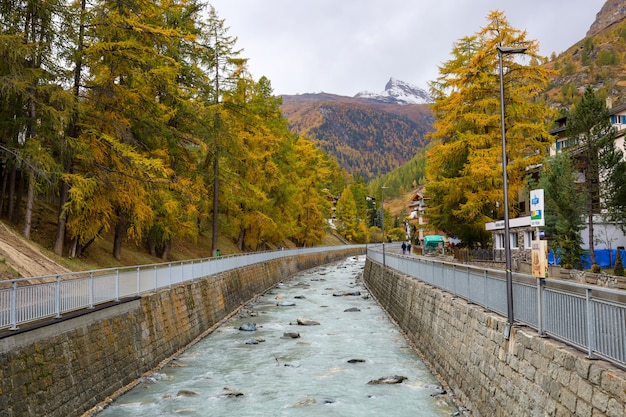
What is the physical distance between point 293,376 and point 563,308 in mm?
8893

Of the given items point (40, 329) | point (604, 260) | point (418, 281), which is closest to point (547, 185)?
point (604, 260)

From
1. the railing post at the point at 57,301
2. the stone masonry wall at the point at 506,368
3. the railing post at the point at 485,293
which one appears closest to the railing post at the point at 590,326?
the stone masonry wall at the point at 506,368

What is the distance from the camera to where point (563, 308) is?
8.05 metres

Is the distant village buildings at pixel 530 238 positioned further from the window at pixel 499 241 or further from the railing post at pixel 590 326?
the railing post at pixel 590 326

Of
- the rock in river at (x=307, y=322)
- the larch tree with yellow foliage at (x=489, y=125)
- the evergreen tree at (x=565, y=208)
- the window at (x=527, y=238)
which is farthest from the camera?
the window at (x=527, y=238)

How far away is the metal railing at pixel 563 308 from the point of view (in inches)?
258

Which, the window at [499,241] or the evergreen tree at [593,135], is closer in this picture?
the evergreen tree at [593,135]

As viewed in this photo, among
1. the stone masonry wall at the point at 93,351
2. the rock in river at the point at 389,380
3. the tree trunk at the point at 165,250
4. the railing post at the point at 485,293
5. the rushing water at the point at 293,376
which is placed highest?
the tree trunk at the point at 165,250

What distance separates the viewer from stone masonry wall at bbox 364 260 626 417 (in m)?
6.55

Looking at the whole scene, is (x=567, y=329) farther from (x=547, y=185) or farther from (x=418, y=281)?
(x=547, y=185)

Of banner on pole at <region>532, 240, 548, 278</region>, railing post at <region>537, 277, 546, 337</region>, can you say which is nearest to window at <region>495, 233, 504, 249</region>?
banner on pole at <region>532, 240, 548, 278</region>

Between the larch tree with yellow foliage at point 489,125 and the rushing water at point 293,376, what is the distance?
11.0m

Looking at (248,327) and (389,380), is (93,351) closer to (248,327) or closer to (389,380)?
(389,380)

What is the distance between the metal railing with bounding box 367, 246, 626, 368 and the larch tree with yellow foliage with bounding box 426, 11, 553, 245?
57.4 feet
